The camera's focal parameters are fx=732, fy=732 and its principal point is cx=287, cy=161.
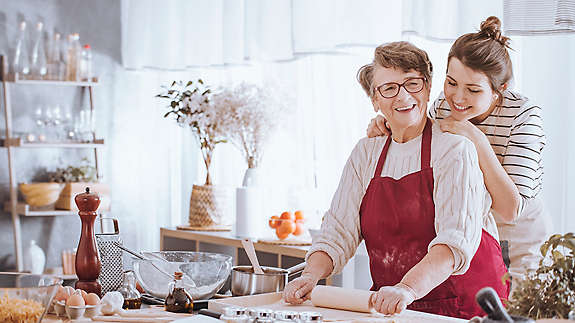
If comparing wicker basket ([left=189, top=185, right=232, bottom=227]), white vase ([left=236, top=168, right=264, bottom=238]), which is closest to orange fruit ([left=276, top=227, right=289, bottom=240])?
white vase ([left=236, top=168, right=264, bottom=238])

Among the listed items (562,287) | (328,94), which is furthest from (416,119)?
(328,94)

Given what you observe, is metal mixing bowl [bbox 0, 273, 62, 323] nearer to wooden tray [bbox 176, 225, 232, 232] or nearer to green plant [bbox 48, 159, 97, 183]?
wooden tray [bbox 176, 225, 232, 232]

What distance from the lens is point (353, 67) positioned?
350 cm

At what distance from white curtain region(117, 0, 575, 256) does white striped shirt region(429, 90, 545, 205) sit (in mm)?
494

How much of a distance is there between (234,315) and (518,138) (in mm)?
1169

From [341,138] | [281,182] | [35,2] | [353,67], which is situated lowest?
[281,182]

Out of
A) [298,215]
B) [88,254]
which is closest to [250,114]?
[298,215]

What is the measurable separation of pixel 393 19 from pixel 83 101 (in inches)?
93.8

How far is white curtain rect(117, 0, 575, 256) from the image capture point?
109 inches

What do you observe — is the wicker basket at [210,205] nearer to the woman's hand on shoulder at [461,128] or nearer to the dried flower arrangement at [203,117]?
the dried flower arrangement at [203,117]

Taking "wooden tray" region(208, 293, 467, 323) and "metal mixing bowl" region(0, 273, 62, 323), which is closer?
"metal mixing bowl" region(0, 273, 62, 323)

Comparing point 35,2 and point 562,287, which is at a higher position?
point 35,2

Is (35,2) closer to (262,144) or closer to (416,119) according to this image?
(262,144)

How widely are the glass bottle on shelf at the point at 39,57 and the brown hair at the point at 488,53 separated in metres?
3.06
